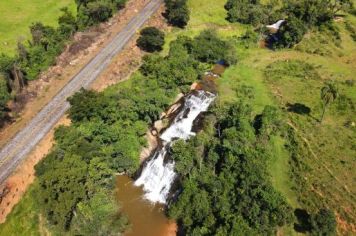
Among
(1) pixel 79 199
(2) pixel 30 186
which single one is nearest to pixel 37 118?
(2) pixel 30 186

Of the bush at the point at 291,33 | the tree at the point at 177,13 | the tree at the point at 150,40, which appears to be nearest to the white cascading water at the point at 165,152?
the tree at the point at 150,40

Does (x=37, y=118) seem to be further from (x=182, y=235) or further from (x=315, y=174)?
(x=315, y=174)

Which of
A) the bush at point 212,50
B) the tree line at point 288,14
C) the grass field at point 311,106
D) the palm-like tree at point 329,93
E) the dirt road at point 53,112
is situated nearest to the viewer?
the grass field at point 311,106

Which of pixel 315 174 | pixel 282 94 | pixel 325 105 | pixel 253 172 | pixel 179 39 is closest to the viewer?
pixel 253 172

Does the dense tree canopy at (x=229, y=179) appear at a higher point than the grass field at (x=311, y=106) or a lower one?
higher

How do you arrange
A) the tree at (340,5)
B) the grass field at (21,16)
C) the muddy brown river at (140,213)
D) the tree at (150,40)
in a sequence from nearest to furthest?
1. the muddy brown river at (140,213)
2. the tree at (150,40)
3. the grass field at (21,16)
4. the tree at (340,5)

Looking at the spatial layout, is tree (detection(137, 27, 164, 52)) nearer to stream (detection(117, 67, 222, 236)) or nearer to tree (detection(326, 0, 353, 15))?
stream (detection(117, 67, 222, 236))

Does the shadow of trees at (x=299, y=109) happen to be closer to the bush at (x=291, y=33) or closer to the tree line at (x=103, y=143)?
the tree line at (x=103, y=143)

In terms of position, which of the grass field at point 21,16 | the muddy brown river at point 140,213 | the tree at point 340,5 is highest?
the tree at point 340,5
